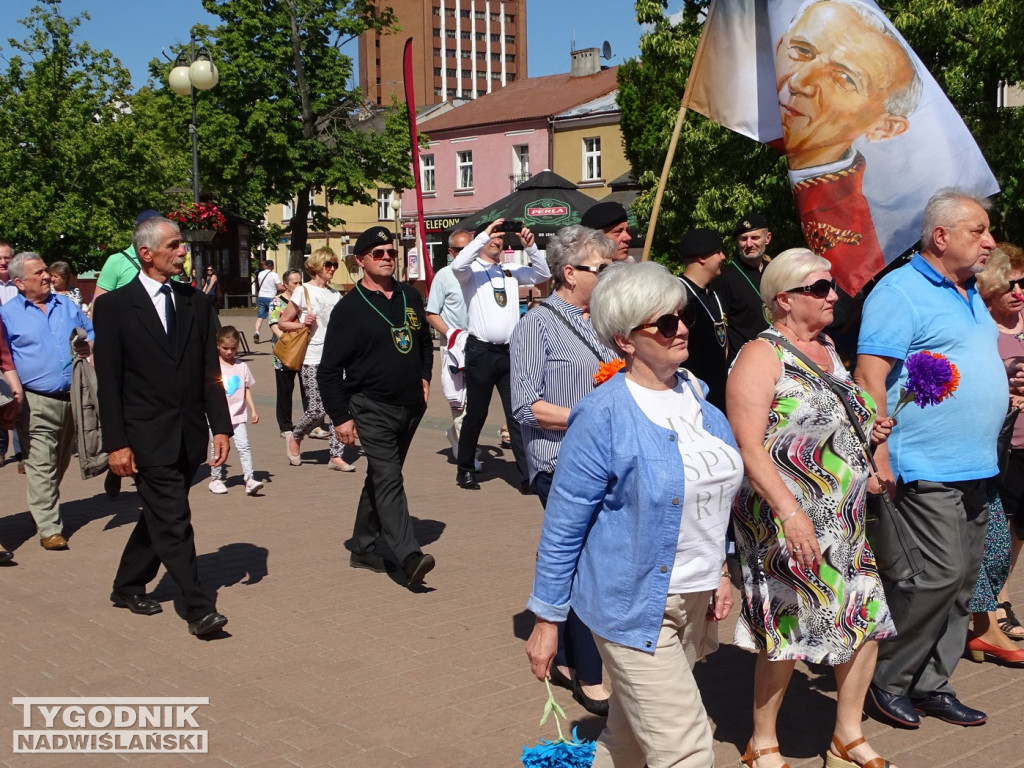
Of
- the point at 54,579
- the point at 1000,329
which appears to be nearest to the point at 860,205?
the point at 1000,329

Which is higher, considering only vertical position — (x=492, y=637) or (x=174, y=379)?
(x=174, y=379)

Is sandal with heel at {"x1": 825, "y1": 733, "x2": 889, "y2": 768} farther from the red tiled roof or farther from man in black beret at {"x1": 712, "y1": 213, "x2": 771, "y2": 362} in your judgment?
the red tiled roof

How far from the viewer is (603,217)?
5781 mm

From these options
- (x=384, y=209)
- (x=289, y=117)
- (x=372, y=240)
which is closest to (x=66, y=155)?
(x=289, y=117)

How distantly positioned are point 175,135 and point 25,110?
1789cm

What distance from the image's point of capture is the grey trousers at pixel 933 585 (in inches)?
181

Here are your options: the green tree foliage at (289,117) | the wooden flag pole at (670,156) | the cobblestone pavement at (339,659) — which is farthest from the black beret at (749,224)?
the green tree foliage at (289,117)

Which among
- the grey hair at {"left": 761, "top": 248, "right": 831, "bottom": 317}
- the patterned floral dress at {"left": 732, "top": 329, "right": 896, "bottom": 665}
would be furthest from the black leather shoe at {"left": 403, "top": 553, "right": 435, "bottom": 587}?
the grey hair at {"left": 761, "top": 248, "right": 831, "bottom": 317}

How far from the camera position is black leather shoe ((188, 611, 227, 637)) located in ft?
19.2

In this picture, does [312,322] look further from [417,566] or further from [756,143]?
[756,143]

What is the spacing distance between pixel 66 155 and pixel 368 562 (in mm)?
29005

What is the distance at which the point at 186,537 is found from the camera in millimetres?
6055

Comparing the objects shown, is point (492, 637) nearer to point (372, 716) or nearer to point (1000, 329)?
point (372, 716)

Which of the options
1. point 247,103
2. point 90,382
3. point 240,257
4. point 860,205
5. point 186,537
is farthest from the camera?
point 240,257
